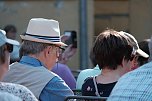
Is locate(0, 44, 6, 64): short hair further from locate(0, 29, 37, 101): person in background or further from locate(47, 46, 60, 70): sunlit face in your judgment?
locate(47, 46, 60, 70): sunlit face

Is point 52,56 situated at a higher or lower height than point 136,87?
lower

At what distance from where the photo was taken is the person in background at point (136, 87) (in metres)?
2.67

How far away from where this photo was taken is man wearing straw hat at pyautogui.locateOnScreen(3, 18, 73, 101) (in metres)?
4.21

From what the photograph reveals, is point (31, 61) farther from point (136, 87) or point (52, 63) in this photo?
point (136, 87)

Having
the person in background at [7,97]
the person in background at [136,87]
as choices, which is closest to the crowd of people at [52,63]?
the person in background at [7,97]

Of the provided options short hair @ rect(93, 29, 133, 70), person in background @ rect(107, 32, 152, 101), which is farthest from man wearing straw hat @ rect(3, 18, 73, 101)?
person in background @ rect(107, 32, 152, 101)

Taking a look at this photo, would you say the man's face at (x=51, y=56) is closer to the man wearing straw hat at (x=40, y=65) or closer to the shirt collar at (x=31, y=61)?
the man wearing straw hat at (x=40, y=65)

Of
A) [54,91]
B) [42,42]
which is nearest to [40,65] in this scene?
[42,42]

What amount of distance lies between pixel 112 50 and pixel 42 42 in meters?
0.62

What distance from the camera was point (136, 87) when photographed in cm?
271

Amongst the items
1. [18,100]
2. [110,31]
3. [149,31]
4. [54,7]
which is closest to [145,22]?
[149,31]

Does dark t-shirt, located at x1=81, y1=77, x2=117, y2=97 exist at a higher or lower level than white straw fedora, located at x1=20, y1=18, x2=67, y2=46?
lower

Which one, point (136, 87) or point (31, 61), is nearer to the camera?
point (136, 87)

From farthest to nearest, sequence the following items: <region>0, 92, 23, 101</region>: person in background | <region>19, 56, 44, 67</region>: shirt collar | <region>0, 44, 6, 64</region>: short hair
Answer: <region>19, 56, 44, 67</region>: shirt collar, <region>0, 44, 6, 64</region>: short hair, <region>0, 92, 23, 101</region>: person in background
